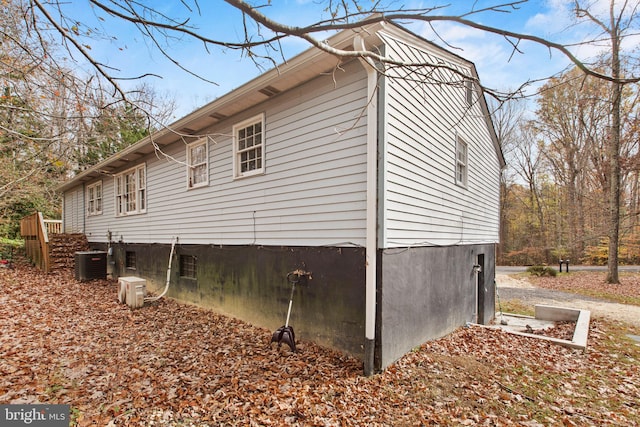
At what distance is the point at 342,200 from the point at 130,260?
990 centimetres

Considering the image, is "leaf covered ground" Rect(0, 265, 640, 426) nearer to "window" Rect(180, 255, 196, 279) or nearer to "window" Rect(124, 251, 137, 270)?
"window" Rect(180, 255, 196, 279)

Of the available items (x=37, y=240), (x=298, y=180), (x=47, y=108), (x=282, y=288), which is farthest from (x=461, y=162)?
(x=37, y=240)

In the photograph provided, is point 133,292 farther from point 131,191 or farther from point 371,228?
point 371,228

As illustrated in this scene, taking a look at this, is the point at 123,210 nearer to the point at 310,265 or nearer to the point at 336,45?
the point at 310,265

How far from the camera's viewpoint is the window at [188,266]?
8445 mm

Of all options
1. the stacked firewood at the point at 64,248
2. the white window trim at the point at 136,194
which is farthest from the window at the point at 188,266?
the stacked firewood at the point at 64,248

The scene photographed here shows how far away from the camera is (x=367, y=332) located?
173 inches

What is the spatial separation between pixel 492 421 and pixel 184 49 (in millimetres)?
5133

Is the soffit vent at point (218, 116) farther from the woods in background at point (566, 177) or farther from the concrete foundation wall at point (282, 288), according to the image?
the woods in background at point (566, 177)

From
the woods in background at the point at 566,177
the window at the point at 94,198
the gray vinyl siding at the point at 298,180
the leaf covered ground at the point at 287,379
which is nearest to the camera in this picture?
the leaf covered ground at the point at 287,379

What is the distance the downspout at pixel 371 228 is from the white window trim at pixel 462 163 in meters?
3.86

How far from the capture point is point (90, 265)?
37.2ft

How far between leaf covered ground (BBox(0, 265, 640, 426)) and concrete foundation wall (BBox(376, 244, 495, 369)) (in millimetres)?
323

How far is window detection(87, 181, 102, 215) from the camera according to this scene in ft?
44.8
